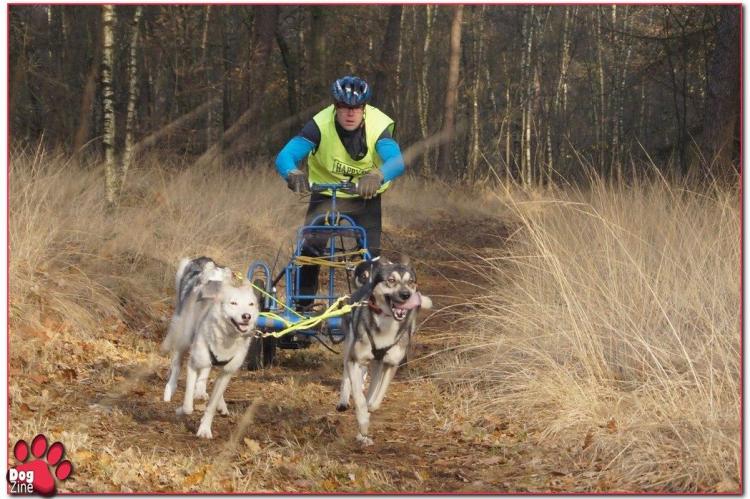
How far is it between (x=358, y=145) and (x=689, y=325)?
2.62m

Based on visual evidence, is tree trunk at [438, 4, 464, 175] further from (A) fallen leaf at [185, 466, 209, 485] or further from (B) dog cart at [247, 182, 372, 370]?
(A) fallen leaf at [185, 466, 209, 485]

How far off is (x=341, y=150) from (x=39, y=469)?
333 cm

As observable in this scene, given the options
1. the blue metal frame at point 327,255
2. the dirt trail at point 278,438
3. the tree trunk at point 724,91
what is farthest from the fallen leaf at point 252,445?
the tree trunk at point 724,91

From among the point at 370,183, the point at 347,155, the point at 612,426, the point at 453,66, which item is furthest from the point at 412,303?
the point at 453,66

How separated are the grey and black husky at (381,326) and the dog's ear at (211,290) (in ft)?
2.53

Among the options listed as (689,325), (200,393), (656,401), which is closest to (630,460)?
(656,401)

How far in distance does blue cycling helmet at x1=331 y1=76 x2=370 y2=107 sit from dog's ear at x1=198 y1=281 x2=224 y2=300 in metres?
1.93

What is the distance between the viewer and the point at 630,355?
536 cm

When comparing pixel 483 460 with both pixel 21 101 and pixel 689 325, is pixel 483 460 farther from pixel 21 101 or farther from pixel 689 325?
pixel 21 101

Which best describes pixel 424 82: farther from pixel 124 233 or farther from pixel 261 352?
pixel 261 352

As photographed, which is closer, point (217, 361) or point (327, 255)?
point (217, 361)

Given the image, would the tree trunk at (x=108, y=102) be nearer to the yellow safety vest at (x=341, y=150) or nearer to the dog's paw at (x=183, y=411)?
the yellow safety vest at (x=341, y=150)

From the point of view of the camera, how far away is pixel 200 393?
551 centimetres

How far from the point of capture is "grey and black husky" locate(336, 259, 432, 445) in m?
5.02
